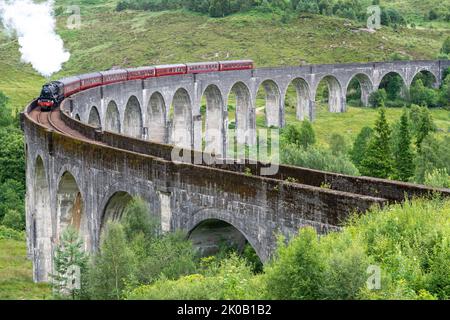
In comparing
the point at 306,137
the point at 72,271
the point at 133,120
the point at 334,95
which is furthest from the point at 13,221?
the point at 334,95

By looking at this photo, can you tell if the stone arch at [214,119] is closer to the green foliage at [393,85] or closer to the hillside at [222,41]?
the green foliage at [393,85]

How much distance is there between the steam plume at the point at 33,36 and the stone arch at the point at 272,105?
33856 mm

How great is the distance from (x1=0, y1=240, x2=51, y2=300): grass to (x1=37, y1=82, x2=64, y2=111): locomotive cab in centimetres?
854

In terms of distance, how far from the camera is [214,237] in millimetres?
23203

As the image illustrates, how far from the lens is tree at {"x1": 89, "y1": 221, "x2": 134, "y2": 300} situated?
19.4m

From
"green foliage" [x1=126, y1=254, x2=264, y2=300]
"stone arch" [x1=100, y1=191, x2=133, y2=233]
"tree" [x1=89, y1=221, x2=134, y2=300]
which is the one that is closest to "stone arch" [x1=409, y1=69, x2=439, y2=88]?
"stone arch" [x1=100, y1=191, x2=133, y2=233]

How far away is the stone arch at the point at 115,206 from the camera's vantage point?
2639 cm

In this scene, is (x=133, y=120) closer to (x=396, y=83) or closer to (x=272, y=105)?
(x=272, y=105)

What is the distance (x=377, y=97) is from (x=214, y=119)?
29503 millimetres

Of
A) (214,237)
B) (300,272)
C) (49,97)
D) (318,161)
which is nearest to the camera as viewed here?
(300,272)

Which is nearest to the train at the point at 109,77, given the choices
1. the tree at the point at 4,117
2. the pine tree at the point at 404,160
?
the tree at the point at 4,117

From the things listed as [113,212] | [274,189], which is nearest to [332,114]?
[113,212]

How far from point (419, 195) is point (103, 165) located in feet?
39.4
